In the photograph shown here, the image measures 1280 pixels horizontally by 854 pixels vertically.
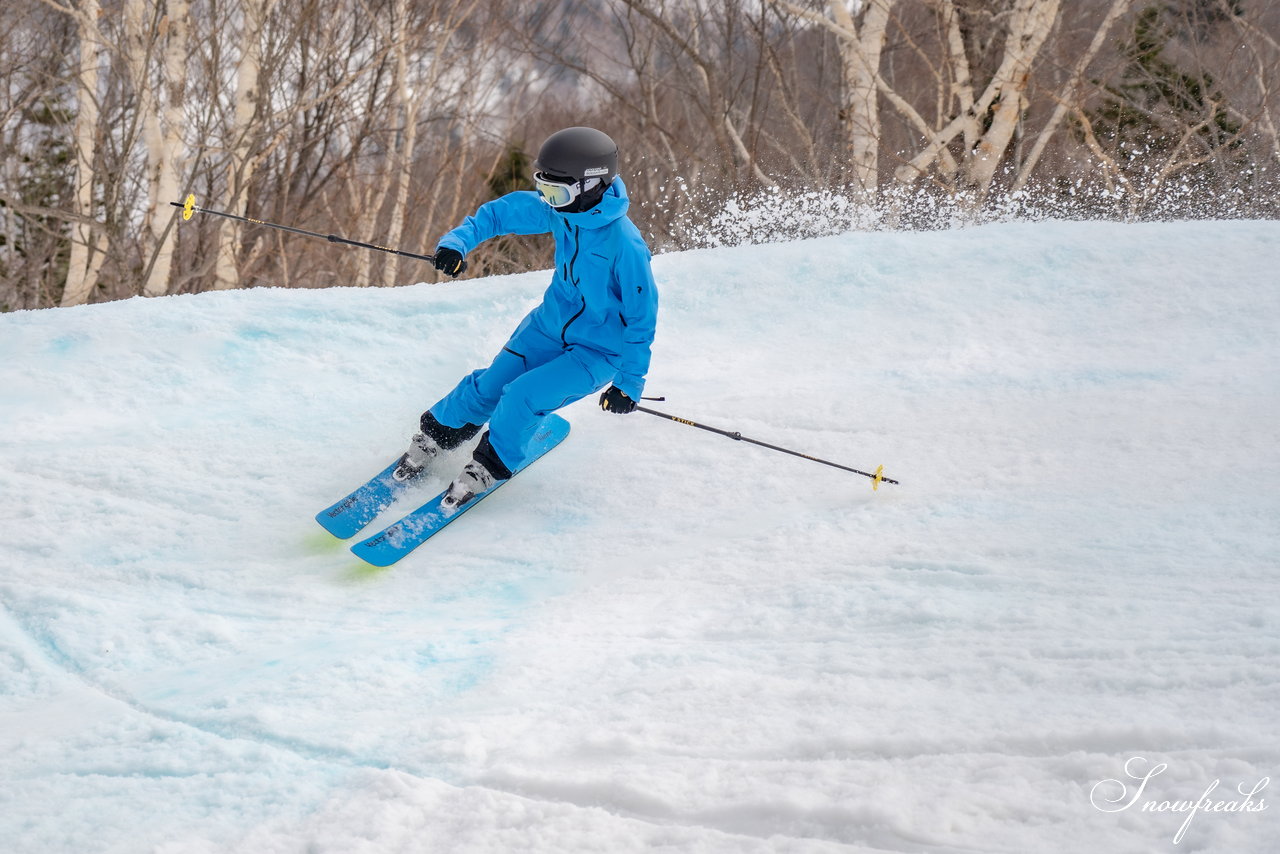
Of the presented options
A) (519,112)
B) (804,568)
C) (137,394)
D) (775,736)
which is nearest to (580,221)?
(804,568)

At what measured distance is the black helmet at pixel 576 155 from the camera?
2.97m

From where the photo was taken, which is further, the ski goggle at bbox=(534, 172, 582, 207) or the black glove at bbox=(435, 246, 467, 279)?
the black glove at bbox=(435, 246, 467, 279)

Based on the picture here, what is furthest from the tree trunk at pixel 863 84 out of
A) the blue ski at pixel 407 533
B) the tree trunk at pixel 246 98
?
the blue ski at pixel 407 533

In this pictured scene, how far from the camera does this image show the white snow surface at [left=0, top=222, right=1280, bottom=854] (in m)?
1.77

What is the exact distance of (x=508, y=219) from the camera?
11.2 ft

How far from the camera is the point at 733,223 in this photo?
646 centimetres

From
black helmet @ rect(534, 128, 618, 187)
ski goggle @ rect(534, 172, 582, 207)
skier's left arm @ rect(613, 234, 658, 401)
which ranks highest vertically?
black helmet @ rect(534, 128, 618, 187)

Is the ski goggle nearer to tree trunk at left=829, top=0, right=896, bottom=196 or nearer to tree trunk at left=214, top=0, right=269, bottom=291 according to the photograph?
tree trunk at left=214, top=0, right=269, bottom=291

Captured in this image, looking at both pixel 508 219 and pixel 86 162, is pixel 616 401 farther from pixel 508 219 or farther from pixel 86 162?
pixel 86 162

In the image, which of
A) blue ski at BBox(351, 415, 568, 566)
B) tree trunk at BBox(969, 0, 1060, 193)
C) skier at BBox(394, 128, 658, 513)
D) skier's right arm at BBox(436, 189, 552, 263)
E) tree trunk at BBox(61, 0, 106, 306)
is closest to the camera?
blue ski at BBox(351, 415, 568, 566)

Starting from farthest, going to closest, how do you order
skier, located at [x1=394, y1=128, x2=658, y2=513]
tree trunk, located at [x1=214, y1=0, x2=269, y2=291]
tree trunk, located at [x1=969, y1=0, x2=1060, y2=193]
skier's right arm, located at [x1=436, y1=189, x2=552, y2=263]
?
tree trunk, located at [x1=969, y1=0, x2=1060, y2=193] < tree trunk, located at [x1=214, y1=0, x2=269, y2=291] < skier's right arm, located at [x1=436, y1=189, x2=552, y2=263] < skier, located at [x1=394, y1=128, x2=658, y2=513]

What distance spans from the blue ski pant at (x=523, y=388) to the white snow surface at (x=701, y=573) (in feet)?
1.00

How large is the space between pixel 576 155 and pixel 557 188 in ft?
0.38

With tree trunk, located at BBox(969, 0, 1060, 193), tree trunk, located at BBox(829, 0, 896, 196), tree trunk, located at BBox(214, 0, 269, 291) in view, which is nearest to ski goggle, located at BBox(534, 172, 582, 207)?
tree trunk, located at BBox(214, 0, 269, 291)
